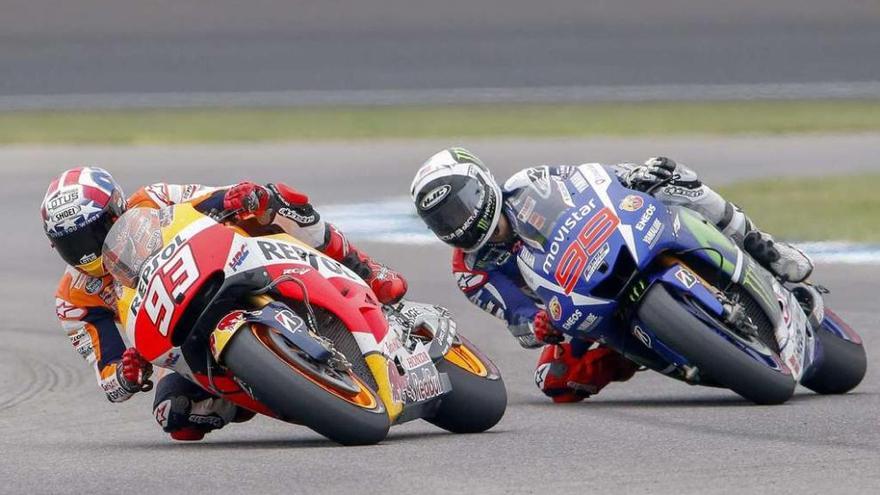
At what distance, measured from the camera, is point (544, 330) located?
790 centimetres

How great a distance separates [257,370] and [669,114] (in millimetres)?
19568

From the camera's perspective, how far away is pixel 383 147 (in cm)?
2234

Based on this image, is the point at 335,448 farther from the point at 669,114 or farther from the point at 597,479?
the point at 669,114

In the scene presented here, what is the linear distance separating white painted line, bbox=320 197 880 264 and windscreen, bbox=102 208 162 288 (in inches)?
284

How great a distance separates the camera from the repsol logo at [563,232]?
761 cm

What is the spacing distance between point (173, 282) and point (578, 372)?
248 centimetres

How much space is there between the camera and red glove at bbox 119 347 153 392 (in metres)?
6.93

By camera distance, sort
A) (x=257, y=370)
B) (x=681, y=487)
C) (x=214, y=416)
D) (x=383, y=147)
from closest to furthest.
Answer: (x=681, y=487) < (x=257, y=370) < (x=214, y=416) < (x=383, y=147)

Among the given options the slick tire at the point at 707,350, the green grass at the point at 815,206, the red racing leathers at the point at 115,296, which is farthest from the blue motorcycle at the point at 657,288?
the green grass at the point at 815,206

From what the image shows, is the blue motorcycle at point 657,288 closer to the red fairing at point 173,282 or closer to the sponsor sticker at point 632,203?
the sponsor sticker at point 632,203

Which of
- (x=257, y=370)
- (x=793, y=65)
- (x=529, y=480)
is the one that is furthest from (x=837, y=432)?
(x=793, y=65)

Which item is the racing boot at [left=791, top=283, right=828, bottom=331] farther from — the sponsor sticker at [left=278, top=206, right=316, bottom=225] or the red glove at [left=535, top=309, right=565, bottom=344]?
the sponsor sticker at [left=278, top=206, right=316, bottom=225]

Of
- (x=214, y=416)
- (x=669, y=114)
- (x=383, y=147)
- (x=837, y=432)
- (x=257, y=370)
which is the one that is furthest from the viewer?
(x=669, y=114)

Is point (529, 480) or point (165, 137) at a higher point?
point (529, 480)
